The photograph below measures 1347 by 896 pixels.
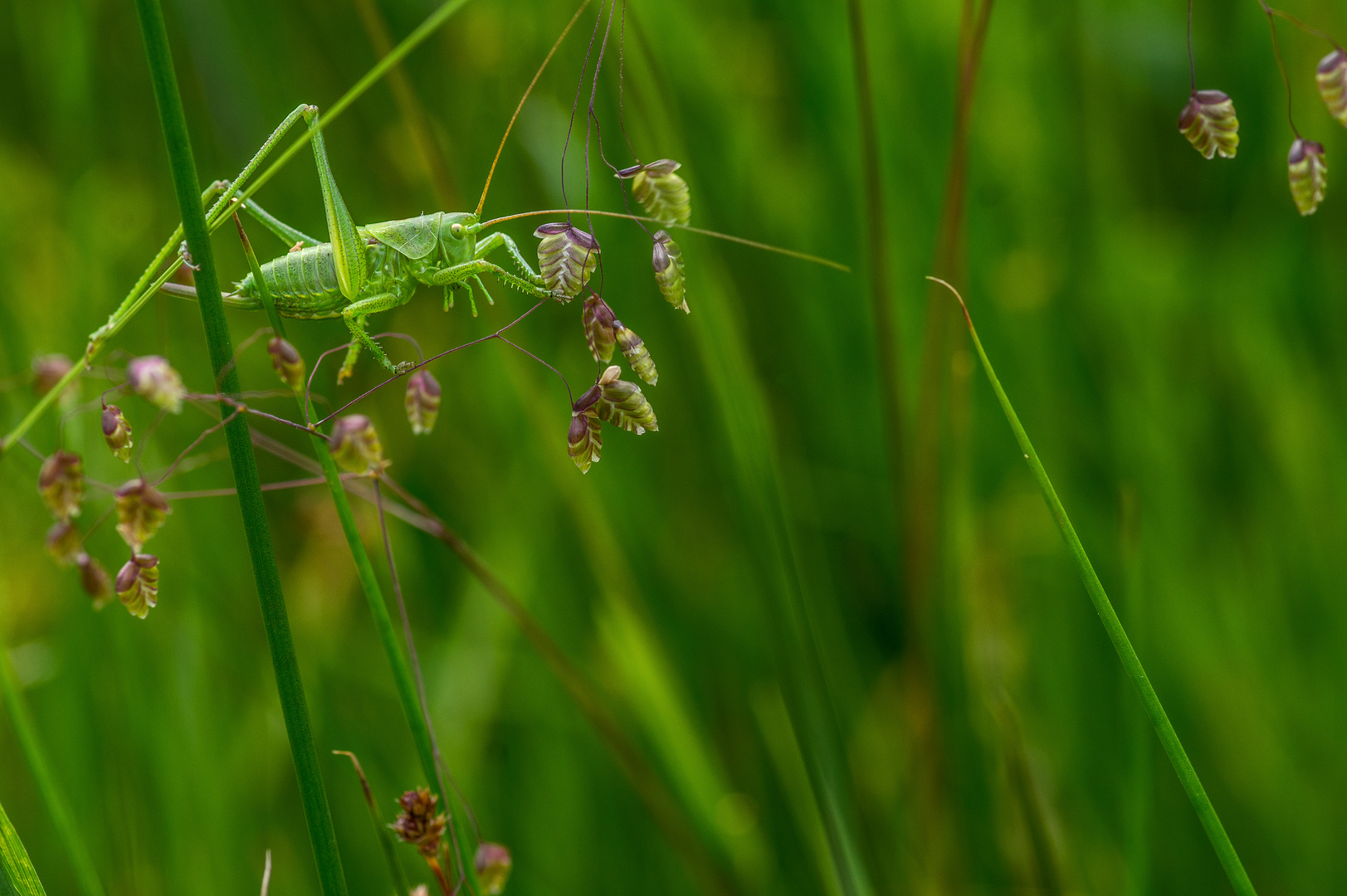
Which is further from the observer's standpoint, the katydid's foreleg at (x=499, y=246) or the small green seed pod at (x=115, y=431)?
the katydid's foreleg at (x=499, y=246)

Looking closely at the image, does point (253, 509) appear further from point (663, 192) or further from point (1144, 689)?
point (1144, 689)

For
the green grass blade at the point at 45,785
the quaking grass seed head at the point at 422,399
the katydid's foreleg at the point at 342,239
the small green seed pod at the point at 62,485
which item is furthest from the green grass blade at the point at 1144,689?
the green grass blade at the point at 45,785

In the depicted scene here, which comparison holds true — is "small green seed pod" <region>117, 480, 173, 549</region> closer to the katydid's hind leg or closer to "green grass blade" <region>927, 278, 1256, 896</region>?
the katydid's hind leg

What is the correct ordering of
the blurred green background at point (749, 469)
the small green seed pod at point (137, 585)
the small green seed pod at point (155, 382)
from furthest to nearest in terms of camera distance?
1. the blurred green background at point (749, 469)
2. the small green seed pod at point (137, 585)
3. the small green seed pod at point (155, 382)

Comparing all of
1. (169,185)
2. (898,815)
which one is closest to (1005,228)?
(898,815)

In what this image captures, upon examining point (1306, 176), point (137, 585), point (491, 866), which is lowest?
point (491, 866)

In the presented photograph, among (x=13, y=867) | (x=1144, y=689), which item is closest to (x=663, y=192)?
(x=1144, y=689)

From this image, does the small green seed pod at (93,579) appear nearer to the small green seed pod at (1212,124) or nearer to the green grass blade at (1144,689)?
the green grass blade at (1144,689)
